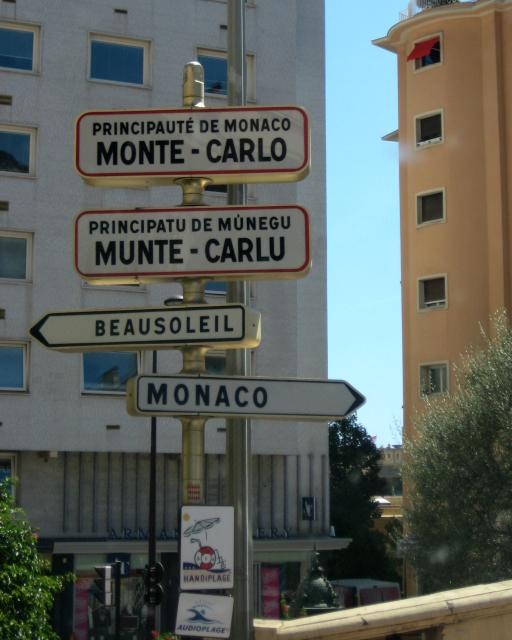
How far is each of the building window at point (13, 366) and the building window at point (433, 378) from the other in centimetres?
1369

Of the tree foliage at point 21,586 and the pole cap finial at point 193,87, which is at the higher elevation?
the pole cap finial at point 193,87

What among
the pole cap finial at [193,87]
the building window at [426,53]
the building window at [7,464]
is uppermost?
the building window at [426,53]

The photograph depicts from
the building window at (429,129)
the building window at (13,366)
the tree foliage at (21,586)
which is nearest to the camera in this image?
the tree foliage at (21,586)

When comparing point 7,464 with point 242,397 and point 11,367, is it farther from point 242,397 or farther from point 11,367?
point 242,397

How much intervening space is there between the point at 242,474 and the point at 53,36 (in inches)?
1052

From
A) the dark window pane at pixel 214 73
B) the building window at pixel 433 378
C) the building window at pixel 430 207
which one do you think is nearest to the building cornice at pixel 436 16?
the building window at pixel 430 207

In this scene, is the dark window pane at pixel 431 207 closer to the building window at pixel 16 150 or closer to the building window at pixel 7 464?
the building window at pixel 16 150

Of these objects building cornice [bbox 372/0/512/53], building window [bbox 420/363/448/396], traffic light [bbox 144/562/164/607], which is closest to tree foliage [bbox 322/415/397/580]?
building window [bbox 420/363/448/396]

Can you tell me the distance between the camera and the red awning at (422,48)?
40344mm

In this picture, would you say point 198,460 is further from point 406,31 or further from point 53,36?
point 406,31

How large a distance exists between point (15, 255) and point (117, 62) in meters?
5.90

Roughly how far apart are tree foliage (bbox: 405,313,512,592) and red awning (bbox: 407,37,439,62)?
12975mm

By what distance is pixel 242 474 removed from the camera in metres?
7.57

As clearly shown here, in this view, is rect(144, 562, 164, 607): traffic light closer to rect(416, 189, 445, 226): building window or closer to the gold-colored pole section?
rect(416, 189, 445, 226): building window
